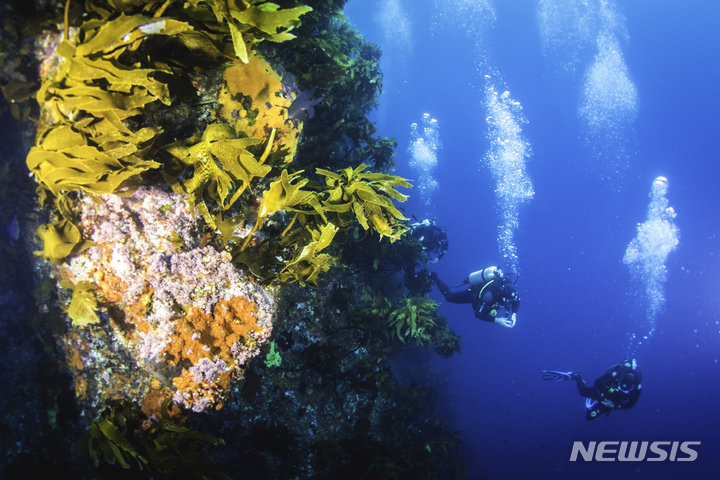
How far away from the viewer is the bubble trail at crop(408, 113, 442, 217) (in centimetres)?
4414

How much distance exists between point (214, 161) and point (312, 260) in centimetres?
112

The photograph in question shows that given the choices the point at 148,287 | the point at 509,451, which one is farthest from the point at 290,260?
the point at 509,451

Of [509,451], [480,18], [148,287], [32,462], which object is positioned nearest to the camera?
[148,287]

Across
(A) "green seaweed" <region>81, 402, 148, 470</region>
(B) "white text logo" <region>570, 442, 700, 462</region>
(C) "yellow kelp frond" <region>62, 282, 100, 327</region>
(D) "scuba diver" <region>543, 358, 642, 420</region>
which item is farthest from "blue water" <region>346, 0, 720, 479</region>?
(C) "yellow kelp frond" <region>62, 282, 100, 327</region>

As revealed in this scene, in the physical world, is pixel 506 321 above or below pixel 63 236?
above

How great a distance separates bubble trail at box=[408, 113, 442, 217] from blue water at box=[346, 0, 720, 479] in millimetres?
1384

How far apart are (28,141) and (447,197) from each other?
231 ft

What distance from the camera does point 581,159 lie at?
77.5 metres

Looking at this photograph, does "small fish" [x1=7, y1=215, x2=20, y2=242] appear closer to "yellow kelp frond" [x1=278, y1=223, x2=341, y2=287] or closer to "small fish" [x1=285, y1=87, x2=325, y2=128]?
"yellow kelp frond" [x1=278, y1=223, x2=341, y2=287]

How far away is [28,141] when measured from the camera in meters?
2.44

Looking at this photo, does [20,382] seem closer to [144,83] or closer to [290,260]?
[290,260]

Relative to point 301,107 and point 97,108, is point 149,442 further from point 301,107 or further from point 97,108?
point 301,107

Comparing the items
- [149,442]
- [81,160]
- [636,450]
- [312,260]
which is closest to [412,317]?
[312,260]

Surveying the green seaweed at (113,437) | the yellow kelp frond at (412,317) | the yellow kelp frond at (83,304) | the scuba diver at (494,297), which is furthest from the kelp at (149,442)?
the scuba diver at (494,297)
